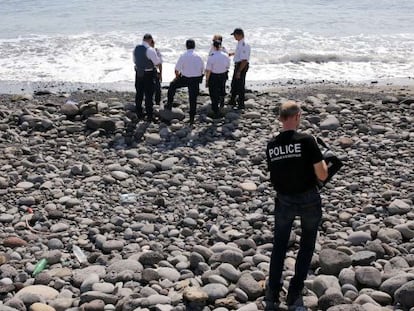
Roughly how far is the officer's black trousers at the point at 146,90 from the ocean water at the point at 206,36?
6675 millimetres

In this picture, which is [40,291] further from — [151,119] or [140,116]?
[140,116]

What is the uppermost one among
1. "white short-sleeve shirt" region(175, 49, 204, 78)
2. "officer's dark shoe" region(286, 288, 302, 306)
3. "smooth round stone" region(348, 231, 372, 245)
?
"white short-sleeve shirt" region(175, 49, 204, 78)

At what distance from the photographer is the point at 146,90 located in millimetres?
12438

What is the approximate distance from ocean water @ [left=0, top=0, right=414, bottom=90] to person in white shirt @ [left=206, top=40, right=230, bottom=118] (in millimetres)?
6997

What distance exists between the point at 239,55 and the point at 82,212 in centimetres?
641

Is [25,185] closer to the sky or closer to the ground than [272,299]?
closer to the ground

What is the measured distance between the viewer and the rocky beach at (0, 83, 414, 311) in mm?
5879

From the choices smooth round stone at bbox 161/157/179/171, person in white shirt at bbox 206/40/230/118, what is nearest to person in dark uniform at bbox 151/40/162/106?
person in white shirt at bbox 206/40/230/118

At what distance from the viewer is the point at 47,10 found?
118ft

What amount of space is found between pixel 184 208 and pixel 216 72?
193 inches

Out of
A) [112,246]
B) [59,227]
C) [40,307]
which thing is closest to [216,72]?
[59,227]

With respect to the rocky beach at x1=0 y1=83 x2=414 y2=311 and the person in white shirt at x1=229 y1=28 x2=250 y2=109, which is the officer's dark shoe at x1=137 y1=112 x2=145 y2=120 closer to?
the rocky beach at x1=0 y1=83 x2=414 y2=311

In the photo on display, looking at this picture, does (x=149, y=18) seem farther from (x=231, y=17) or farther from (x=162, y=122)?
(x=162, y=122)

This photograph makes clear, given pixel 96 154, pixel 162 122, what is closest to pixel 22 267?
pixel 96 154
